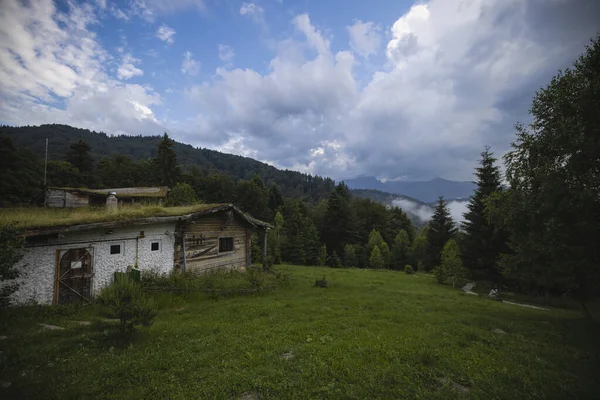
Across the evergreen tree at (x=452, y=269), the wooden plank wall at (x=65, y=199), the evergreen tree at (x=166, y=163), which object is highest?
the evergreen tree at (x=166, y=163)

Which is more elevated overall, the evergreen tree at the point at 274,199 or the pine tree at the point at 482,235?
the evergreen tree at the point at 274,199

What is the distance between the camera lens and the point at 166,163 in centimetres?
6438

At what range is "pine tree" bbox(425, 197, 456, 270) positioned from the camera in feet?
127

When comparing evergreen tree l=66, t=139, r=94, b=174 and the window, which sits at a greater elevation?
evergreen tree l=66, t=139, r=94, b=174

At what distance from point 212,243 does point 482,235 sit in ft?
90.0

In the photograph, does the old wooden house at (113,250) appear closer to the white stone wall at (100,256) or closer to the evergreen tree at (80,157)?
the white stone wall at (100,256)

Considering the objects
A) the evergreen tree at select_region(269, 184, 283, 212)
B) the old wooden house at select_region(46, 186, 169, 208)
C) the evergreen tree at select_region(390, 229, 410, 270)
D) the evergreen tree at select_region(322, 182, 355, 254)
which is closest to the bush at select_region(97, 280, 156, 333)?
the old wooden house at select_region(46, 186, 169, 208)

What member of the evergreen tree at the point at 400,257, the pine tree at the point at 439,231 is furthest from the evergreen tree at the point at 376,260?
the pine tree at the point at 439,231

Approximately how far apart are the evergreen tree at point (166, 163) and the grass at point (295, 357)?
2326 inches

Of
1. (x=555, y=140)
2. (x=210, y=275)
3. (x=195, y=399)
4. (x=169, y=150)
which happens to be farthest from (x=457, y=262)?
(x=169, y=150)

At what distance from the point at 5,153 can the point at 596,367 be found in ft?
240

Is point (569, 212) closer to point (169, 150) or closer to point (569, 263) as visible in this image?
point (569, 263)

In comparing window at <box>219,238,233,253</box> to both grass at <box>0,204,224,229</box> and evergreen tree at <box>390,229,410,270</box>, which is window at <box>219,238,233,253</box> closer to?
grass at <box>0,204,224,229</box>

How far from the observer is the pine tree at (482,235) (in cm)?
2652
